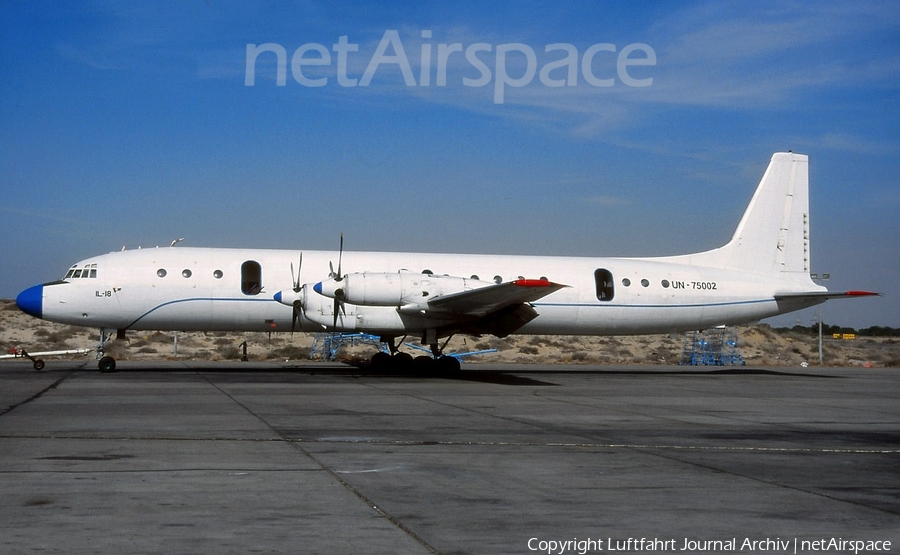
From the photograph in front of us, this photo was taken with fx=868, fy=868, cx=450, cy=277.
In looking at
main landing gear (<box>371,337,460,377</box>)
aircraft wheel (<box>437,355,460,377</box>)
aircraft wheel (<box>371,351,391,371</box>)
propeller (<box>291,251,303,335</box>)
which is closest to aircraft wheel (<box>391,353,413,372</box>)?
main landing gear (<box>371,337,460,377</box>)

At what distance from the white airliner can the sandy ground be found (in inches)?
470

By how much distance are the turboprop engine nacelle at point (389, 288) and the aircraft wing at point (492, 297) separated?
43 centimetres

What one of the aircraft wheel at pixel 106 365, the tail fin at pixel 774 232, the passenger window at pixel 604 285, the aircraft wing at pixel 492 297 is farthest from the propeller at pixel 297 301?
the tail fin at pixel 774 232

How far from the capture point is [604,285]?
2722cm

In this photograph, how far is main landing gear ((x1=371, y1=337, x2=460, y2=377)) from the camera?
25703 millimetres

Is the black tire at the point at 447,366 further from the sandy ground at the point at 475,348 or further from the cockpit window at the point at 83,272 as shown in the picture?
the sandy ground at the point at 475,348

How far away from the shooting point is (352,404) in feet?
52.6

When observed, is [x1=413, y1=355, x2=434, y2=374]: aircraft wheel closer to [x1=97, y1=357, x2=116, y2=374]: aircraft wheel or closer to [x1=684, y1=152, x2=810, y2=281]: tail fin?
[x1=97, y1=357, x2=116, y2=374]: aircraft wheel

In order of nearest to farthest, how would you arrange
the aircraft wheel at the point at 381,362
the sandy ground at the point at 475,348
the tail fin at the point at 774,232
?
the aircraft wheel at the point at 381,362, the tail fin at the point at 774,232, the sandy ground at the point at 475,348

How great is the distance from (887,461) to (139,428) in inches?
376

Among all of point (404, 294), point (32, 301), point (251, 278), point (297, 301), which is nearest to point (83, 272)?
point (32, 301)

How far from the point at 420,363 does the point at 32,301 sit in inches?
436

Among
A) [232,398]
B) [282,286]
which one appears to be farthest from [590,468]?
[282,286]

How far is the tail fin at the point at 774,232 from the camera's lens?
29.5 meters
